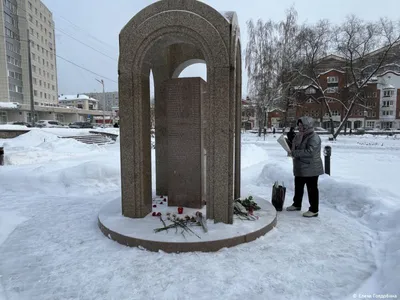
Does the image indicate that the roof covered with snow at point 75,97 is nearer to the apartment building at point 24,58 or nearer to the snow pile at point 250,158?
the apartment building at point 24,58

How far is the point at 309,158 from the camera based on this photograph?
4691mm

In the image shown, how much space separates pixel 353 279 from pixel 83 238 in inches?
139

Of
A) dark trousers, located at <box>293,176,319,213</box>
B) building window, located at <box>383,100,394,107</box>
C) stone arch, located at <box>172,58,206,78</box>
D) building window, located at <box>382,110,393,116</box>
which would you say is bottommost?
dark trousers, located at <box>293,176,319,213</box>

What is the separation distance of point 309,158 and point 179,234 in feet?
8.55

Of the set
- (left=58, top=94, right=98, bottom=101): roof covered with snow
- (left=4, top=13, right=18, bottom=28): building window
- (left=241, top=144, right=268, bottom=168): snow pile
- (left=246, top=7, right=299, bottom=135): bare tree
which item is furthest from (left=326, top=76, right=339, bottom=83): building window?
(left=58, top=94, right=98, bottom=101): roof covered with snow

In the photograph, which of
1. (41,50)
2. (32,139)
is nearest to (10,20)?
(41,50)

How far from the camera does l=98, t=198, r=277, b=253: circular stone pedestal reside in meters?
3.48

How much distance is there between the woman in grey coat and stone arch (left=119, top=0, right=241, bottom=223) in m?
1.48

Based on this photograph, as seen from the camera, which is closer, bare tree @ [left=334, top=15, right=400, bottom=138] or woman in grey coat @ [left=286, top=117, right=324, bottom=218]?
woman in grey coat @ [left=286, top=117, right=324, bottom=218]

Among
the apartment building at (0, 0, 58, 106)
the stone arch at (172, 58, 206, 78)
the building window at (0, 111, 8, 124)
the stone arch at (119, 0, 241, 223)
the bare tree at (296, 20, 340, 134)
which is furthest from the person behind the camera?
the apartment building at (0, 0, 58, 106)

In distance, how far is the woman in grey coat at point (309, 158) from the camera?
468 centimetres

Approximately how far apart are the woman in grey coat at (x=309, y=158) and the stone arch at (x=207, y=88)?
1.48 m

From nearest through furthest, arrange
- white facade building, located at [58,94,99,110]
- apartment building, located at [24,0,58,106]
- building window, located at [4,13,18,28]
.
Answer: building window, located at [4,13,18,28] < apartment building, located at [24,0,58,106] < white facade building, located at [58,94,99,110]

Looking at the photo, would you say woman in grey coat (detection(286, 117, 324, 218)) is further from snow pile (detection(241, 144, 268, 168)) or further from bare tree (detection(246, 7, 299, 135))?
bare tree (detection(246, 7, 299, 135))
